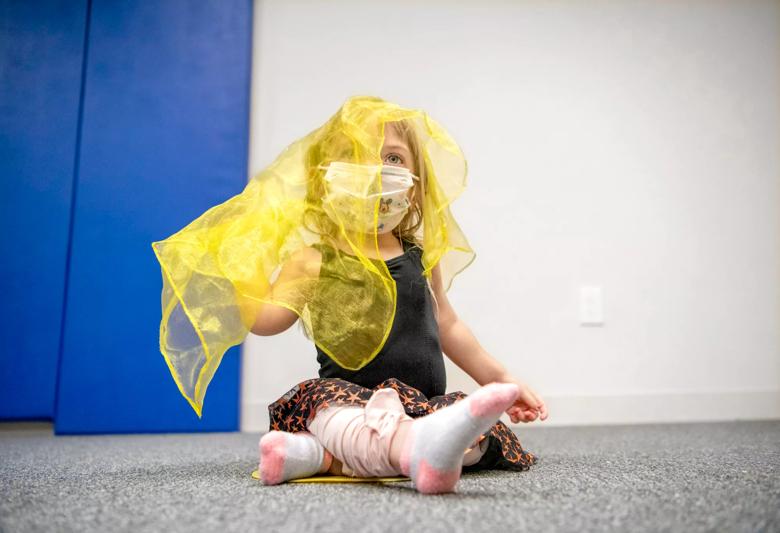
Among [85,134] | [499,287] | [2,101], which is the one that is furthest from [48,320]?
[499,287]

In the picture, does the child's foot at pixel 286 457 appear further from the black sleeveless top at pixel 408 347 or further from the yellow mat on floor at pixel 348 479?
the black sleeveless top at pixel 408 347

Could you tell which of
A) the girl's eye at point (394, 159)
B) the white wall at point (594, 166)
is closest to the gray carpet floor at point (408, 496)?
the girl's eye at point (394, 159)

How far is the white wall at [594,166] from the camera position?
5.44ft

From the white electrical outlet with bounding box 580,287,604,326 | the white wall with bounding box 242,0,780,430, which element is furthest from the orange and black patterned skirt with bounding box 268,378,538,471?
the white electrical outlet with bounding box 580,287,604,326

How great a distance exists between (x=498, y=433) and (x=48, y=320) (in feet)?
3.96

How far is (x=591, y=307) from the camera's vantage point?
1.68 metres

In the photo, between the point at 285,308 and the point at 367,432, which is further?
the point at 285,308

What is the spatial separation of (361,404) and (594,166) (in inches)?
49.7

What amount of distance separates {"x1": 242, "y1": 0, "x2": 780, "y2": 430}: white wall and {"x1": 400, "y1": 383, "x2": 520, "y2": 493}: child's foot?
102 cm

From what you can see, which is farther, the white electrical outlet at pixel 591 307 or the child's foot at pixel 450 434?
the white electrical outlet at pixel 591 307

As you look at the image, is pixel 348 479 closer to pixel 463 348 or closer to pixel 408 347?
pixel 408 347

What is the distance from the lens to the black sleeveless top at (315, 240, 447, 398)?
81cm

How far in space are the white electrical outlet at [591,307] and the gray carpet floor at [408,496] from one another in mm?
653

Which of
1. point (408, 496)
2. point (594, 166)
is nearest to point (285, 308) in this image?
point (408, 496)
